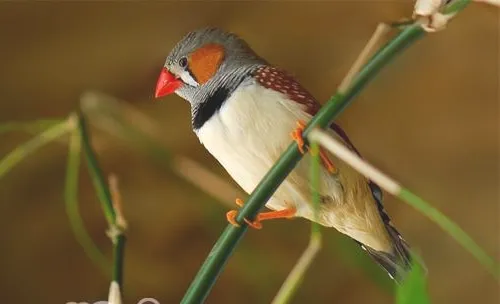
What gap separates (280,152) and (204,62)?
13cm

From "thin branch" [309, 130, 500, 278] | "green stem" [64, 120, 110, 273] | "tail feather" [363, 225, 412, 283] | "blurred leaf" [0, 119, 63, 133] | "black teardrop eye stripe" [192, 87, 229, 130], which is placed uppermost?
"thin branch" [309, 130, 500, 278]

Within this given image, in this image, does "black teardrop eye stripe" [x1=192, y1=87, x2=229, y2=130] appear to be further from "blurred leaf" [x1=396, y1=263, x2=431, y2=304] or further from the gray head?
"blurred leaf" [x1=396, y1=263, x2=431, y2=304]

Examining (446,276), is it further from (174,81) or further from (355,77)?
(355,77)

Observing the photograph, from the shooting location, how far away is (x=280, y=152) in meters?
0.62

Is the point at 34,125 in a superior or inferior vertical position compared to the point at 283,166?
inferior

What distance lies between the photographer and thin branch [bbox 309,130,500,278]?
0.42 m

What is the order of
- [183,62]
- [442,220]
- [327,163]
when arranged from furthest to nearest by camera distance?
[183,62] < [327,163] < [442,220]

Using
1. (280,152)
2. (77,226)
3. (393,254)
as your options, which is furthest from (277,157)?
(77,226)

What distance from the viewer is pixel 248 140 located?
0.63 m

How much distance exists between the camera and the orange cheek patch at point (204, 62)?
701 millimetres

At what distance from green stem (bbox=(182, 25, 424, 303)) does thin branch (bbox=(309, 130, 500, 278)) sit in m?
0.02

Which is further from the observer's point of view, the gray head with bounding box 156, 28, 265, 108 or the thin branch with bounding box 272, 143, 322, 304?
the gray head with bounding box 156, 28, 265, 108

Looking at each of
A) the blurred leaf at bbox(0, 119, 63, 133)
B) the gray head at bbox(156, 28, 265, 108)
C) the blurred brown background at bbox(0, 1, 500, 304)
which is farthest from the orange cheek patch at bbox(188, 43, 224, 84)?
the blurred brown background at bbox(0, 1, 500, 304)

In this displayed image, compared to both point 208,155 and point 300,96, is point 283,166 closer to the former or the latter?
point 300,96
